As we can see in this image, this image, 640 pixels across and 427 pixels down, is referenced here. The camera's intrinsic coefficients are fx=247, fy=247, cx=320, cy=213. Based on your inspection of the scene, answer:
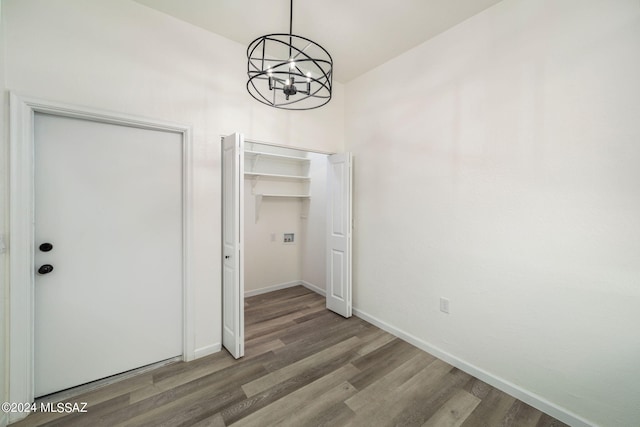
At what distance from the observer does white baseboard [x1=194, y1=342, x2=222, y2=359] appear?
230 centimetres

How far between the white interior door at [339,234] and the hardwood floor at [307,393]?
0.68m

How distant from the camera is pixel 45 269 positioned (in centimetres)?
176

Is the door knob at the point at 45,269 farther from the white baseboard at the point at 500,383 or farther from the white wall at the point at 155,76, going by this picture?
the white baseboard at the point at 500,383

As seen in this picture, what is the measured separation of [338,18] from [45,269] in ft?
9.87

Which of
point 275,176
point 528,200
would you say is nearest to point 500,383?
point 528,200

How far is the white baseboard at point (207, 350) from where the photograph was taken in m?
2.30

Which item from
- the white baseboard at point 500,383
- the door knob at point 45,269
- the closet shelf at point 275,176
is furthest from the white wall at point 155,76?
the white baseboard at point 500,383

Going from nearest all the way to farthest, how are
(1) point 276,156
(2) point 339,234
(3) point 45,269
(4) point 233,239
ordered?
(3) point 45,269 → (4) point 233,239 → (2) point 339,234 → (1) point 276,156

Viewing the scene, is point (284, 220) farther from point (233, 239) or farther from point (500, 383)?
point (500, 383)

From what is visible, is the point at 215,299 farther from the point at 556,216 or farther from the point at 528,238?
the point at 556,216

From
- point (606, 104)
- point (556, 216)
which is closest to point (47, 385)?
point (556, 216)

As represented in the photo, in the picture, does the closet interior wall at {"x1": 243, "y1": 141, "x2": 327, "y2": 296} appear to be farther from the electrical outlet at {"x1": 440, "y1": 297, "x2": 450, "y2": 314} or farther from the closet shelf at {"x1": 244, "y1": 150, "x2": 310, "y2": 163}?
the electrical outlet at {"x1": 440, "y1": 297, "x2": 450, "y2": 314}

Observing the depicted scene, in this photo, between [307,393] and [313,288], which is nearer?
[307,393]

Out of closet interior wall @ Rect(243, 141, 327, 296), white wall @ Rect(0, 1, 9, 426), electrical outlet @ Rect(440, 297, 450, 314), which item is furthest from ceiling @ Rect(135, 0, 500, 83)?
electrical outlet @ Rect(440, 297, 450, 314)
